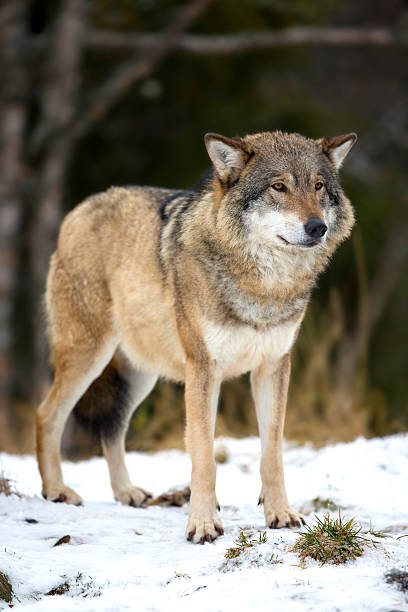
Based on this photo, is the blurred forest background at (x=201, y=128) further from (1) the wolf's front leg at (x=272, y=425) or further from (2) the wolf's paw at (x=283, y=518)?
(2) the wolf's paw at (x=283, y=518)

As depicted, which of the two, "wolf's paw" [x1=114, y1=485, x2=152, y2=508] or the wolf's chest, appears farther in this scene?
"wolf's paw" [x1=114, y1=485, x2=152, y2=508]

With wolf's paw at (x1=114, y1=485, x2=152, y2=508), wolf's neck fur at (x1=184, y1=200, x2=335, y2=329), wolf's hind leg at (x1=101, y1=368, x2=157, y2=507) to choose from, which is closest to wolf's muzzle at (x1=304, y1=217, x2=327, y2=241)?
wolf's neck fur at (x1=184, y1=200, x2=335, y2=329)

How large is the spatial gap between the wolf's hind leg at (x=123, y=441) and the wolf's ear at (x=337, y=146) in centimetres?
180

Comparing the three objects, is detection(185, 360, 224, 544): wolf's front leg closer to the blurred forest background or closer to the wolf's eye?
the wolf's eye

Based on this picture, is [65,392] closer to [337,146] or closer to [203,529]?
[203,529]

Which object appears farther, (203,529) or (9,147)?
(9,147)

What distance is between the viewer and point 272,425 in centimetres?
402

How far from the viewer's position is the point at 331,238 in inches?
158

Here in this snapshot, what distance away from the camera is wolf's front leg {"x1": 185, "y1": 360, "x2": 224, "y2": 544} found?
3688 millimetres

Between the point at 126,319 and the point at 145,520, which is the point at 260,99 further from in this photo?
the point at 145,520

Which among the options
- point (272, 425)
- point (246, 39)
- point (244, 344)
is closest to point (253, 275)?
point (244, 344)

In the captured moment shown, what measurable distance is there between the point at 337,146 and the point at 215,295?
1032 mm

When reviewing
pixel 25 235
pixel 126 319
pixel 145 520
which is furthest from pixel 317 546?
pixel 25 235

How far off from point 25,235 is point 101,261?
6272mm
